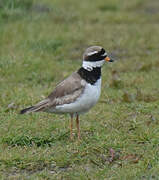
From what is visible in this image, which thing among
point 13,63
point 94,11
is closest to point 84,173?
point 13,63

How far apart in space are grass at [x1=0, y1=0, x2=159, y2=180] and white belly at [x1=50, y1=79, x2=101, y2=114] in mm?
390

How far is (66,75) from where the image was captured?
29.6ft

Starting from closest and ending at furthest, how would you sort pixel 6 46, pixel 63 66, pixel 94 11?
pixel 63 66 < pixel 6 46 < pixel 94 11

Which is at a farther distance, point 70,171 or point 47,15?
point 47,15

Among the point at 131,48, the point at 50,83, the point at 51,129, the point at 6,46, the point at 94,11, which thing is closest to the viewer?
the point at 51,129

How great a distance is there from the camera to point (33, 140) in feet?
19.9

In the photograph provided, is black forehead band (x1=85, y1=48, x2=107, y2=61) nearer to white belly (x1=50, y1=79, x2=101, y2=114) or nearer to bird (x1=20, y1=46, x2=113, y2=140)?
bird (x1=20, y1=46, x2=113, y2=140)

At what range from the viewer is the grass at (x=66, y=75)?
549 cm

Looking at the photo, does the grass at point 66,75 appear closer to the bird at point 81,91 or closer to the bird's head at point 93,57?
the bird at point 81,91

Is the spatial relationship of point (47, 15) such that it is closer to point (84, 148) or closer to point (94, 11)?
point (94, 11)

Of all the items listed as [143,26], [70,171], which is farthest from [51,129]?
[143,26]

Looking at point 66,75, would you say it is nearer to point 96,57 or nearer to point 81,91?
point 96,57

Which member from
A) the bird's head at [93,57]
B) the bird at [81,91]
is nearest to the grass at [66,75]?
the bird at [81,91]

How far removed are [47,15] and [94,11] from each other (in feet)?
6.20
